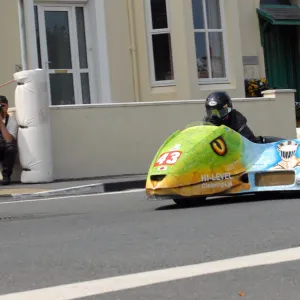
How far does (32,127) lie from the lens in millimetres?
13969

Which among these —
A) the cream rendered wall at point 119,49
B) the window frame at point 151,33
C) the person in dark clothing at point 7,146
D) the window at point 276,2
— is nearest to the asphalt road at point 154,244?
the person in dark clothing at point 7,146

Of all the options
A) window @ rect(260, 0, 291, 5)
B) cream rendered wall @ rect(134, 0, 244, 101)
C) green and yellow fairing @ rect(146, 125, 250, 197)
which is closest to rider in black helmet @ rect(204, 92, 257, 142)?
green and yellow fairing @ rect(146, 125, 250, 197)

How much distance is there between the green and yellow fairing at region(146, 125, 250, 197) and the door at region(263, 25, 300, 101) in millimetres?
13079

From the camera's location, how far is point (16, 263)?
623 centimetres

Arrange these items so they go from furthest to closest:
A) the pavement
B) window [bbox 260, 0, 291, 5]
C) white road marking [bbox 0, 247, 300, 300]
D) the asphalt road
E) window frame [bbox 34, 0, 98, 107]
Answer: window [bbox 260, 0, 291, 5] < window frame [bbox 34, 0, 98, 107] < the pavement < the asphalt road < white road marking [bbox 0, 247, 300, 300]

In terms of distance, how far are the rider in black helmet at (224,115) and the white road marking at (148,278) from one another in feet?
13.3

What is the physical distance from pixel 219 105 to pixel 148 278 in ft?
16.4

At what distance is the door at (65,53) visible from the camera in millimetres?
17875

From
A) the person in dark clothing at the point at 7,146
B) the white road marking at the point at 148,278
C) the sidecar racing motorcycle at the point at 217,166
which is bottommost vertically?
the white road marking at the point at 148,278

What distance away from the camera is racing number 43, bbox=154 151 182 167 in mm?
9242

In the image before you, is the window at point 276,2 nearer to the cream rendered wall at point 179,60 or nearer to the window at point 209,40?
the window at point 209,40

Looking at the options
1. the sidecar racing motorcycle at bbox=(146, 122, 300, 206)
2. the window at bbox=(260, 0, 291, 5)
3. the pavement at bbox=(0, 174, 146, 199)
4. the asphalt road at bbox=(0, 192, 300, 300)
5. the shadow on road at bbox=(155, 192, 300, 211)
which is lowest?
the asphalt road at bbox=(0, 192, 300, 300)

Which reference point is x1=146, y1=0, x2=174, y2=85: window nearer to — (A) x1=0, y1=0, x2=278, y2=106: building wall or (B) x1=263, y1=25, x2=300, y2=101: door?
(A) x1=0, y1=0, x2=278, y2=106: building wall

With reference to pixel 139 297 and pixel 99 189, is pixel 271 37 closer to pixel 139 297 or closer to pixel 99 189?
pixel 99 189
